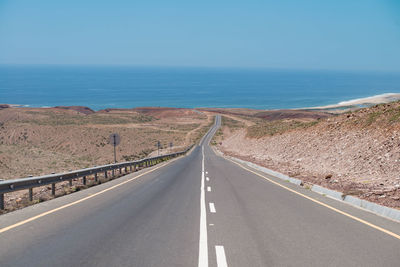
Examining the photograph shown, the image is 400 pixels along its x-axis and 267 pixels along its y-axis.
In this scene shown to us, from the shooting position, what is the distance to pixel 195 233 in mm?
8547

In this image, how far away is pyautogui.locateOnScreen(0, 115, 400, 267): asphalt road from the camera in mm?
6637

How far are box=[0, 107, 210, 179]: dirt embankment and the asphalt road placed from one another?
663 inches

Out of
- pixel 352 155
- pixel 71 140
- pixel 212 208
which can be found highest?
pixel 71 140

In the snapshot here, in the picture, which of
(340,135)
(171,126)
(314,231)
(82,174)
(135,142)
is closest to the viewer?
(314,231)

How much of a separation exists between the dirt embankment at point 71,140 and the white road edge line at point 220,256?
21.3 metres

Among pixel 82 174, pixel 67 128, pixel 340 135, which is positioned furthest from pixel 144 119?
pixel 82 174

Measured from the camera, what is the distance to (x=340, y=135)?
28.4 meters

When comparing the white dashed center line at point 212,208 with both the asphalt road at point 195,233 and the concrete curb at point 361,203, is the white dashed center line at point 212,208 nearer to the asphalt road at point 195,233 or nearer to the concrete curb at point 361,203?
the asphalt road at point 195,233

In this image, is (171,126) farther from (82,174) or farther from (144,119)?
(82,174)

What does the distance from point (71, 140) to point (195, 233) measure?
6384cm

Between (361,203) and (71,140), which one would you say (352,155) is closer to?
(361,203)

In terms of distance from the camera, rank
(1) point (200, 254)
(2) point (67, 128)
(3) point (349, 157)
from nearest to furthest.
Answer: (1) point (200, 254), (3) point (349, 157), (2) point (67, 128)

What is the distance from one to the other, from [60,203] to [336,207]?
25.9 ft

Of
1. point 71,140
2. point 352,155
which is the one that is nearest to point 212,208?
point 352,155
